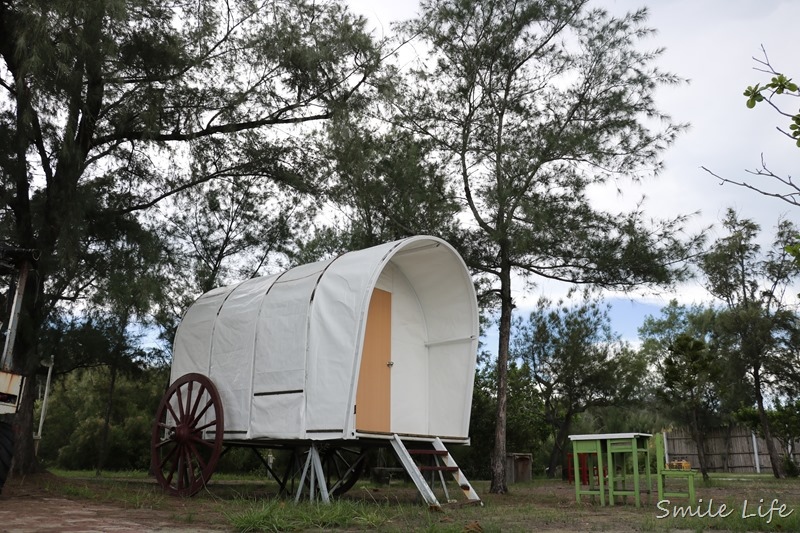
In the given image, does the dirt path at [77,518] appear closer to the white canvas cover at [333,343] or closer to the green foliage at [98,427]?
the white canvas cover at [333,343]

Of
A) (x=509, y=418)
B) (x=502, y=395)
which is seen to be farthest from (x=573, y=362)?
(x=502, y=395)

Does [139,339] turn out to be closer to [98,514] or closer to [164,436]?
[164,436]

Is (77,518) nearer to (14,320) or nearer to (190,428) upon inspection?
(14,320)

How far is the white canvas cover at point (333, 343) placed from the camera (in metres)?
7.81

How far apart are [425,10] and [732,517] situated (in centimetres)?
997

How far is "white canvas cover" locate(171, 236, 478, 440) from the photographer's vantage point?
7.81 m

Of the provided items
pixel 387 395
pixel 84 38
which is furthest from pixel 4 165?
pixel 387 395

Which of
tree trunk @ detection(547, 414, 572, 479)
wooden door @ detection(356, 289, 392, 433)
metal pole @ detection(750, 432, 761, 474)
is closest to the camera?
wooden door @ detection(356, 289, 392, 433)

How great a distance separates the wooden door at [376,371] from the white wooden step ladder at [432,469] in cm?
61

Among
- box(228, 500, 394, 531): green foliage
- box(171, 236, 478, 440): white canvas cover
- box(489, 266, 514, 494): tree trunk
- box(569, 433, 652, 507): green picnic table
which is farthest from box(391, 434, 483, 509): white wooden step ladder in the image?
box(489, 266, 514, 494): tree trunk

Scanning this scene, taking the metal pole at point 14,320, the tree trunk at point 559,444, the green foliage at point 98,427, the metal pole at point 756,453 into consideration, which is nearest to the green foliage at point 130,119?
the metal pole at point 14,320

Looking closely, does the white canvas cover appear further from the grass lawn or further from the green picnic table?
the green picnic table

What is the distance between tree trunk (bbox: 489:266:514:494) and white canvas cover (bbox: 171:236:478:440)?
281 centimetres

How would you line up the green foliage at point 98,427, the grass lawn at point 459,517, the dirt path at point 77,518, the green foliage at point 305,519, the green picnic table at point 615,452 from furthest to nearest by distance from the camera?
the green foliage at point 98,427 < the green picnic table at point 615,452 < the grass lawn at point 459,517 < the green foliage at point 305,519 < the dirt path at point 77,518
